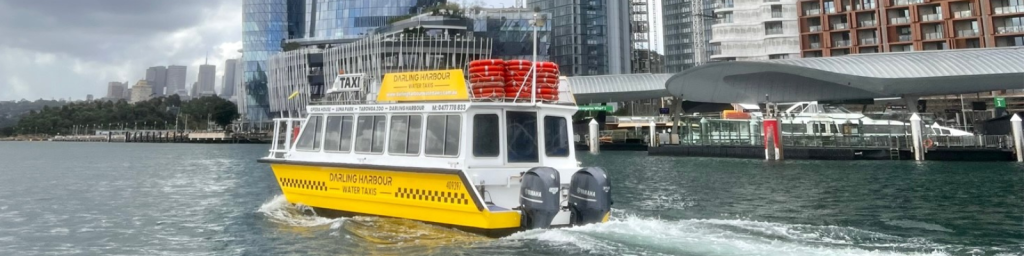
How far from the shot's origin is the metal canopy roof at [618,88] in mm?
74938

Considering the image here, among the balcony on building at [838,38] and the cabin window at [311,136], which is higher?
the balcony on building at [838,38]

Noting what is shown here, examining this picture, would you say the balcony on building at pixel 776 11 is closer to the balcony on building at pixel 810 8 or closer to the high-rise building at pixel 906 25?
the balcony on building at pixel 810 8

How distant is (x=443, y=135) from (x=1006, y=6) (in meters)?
87.2

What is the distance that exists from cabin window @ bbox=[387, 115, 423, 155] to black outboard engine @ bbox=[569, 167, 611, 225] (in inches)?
132

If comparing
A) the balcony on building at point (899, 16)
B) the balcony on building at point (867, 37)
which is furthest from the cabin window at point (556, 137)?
the balcony on building at point (867, 37)

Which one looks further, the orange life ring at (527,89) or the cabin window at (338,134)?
the cabin window at (338,134)

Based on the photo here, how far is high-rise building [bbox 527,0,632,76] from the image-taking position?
14462 centimetres

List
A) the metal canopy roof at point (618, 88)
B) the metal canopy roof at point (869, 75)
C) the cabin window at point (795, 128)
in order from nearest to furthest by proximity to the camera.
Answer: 1. the metal canopy roof at point (869, 75)
2. the cabin window at point (795, 128)
3. the metal canopy roof at point (618, 88)

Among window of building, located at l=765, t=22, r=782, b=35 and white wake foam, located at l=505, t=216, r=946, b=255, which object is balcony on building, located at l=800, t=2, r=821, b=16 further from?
white wake foam, located at l=505, t=216, r=946, b=255

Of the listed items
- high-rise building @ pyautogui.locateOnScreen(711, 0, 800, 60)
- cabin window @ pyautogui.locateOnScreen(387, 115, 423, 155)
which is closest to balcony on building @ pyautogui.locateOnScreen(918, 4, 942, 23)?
high-rise building @ pyautogui.locateOnScreen(711, 0, 800, 60)

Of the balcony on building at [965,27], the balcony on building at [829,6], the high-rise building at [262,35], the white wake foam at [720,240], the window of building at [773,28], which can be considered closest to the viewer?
the white wake foam at [720,240]

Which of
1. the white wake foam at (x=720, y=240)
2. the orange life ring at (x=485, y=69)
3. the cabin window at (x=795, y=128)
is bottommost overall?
the white wake foam at (x=720, y=240)

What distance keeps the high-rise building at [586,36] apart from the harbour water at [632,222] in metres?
115

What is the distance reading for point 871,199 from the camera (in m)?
21.7
